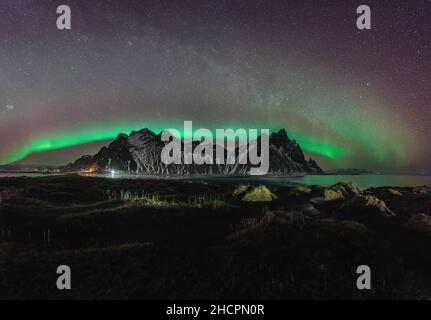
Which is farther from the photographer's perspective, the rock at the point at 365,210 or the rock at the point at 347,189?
the rock at the point at 347,189

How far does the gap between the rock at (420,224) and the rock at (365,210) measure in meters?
5.39

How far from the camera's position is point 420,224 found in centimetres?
2652

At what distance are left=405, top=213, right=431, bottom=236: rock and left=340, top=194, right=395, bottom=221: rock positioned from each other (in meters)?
5.39

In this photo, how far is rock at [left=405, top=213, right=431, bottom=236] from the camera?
2534 cm

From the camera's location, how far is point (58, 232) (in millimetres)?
23875

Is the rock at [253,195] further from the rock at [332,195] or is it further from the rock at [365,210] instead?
the rock at [365,210]

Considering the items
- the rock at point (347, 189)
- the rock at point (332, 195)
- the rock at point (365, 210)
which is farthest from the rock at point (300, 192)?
the rock at point (365, 210)

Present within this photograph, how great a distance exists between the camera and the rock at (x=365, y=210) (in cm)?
3359

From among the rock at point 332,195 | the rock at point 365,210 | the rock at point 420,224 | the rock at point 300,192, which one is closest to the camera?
the rock at point 420,224

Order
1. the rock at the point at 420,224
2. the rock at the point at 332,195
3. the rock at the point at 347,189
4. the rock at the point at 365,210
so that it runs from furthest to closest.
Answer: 1. the rock at the point at 347,189
2. the rock at the point at 332,195
3. the rock at the point at 365,210
4. the rock at the point at 420,224

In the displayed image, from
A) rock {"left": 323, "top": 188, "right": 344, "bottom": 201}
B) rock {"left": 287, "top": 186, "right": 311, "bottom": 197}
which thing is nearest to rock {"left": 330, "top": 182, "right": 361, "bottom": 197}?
rock {"left": 323, "top": 188, "right": 344, "bottom": 201}
